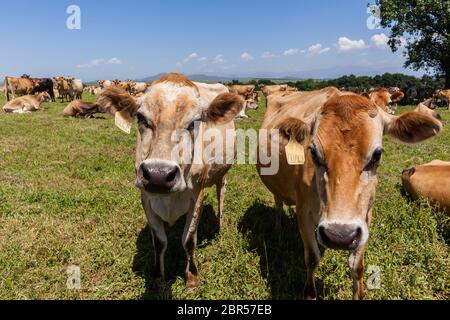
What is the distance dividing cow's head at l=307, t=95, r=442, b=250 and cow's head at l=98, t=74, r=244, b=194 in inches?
38.6

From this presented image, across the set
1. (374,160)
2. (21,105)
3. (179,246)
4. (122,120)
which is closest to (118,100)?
(122,120)

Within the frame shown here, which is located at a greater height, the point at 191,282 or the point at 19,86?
the point at 19,86

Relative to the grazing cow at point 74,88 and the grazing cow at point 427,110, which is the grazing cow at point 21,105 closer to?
the grazing cow at point 74,88

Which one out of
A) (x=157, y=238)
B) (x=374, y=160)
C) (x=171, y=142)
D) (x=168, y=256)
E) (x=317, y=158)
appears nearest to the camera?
(x=374, y=160)

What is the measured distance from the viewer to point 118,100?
3.55 meters

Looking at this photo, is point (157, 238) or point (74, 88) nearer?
point (157, 238)

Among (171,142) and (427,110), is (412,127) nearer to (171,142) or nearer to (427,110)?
(171,142)

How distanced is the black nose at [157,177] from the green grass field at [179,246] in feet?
5.24

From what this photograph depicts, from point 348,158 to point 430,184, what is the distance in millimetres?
4066

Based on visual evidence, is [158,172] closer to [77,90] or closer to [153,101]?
[153,101]

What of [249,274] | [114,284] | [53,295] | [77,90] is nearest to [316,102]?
[249,274]

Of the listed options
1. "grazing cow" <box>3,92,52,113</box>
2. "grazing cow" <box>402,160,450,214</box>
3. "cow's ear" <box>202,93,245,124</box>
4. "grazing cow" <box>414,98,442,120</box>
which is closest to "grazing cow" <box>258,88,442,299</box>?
"grazing cow" <box>414,98,442,120</box>

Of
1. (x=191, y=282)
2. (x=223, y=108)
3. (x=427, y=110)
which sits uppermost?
(x=223, y=108)
